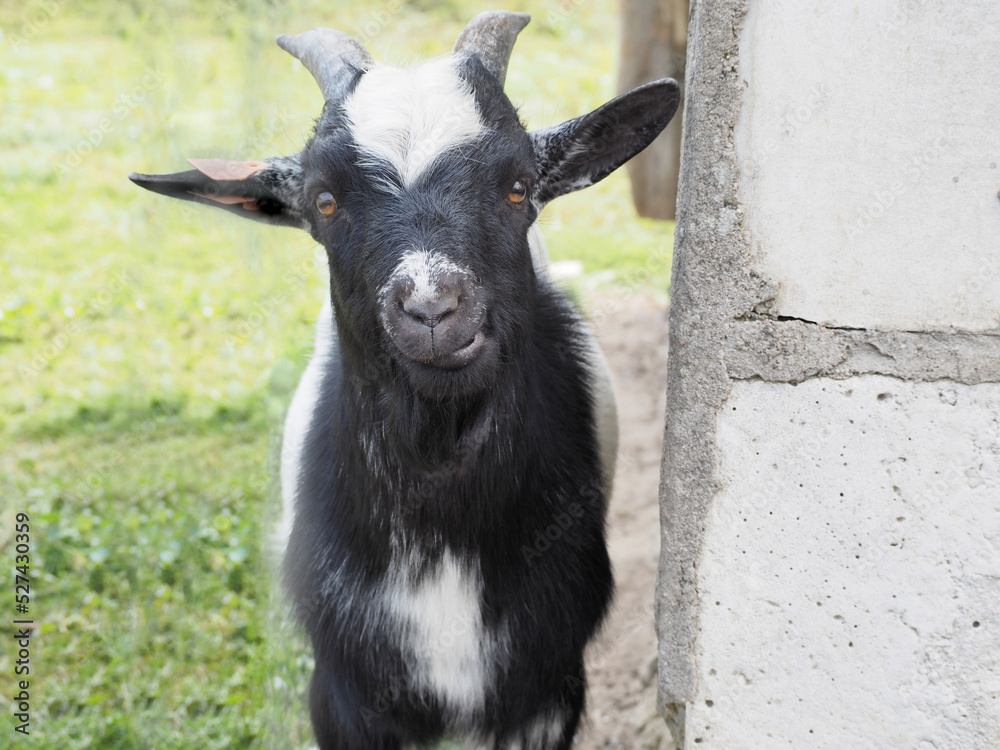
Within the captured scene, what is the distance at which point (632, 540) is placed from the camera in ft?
13.8

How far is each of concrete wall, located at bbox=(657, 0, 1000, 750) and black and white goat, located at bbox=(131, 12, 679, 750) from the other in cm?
45

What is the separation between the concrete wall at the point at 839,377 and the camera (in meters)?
1.89

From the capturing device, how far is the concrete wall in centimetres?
189

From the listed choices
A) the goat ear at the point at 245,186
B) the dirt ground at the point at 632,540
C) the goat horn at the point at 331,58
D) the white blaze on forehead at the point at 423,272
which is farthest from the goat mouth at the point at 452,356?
the dirt ground at the point at 632,540

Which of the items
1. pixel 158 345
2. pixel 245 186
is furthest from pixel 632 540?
pixel 158 345

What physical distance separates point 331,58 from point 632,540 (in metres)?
2.57

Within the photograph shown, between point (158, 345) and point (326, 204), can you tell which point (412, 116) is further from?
point (158, 345)

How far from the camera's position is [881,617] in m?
2.01

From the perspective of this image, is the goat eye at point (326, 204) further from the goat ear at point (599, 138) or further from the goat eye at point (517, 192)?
the goat ear at point (599, 138)

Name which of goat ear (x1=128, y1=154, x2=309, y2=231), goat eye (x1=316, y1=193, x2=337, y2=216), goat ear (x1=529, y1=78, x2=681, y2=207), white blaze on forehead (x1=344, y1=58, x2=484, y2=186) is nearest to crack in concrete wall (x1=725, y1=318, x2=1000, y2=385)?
goat ear (x1=529, y1=78, x2=681, y2=207)

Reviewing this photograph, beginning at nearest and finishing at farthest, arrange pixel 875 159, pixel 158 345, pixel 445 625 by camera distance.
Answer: pixel 875 159, pixel 445 625, pixel 158 345

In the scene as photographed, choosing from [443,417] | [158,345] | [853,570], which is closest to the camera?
[853,570]

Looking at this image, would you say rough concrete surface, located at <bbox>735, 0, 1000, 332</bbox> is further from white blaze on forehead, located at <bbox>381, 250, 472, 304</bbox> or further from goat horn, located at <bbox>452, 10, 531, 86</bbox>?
goat horn, located at <bbox>452, 10, 531, 86</bbox>

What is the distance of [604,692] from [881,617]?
1.68m
